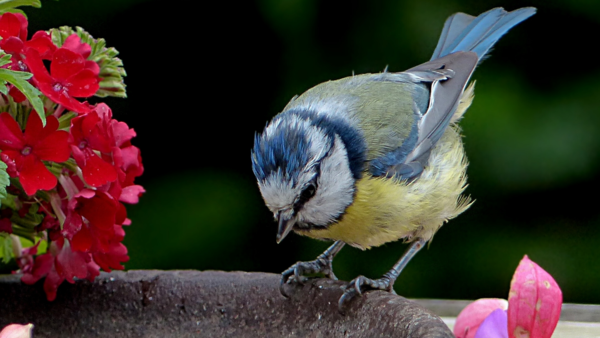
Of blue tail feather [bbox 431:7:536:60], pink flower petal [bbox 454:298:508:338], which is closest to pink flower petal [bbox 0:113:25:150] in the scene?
pink flower petal [bbox 454:298:508:338]

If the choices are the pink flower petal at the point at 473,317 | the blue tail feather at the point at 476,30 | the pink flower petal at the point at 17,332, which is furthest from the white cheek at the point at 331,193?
the blue tail feather at the point at 476,30

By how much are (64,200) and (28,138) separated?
13cm

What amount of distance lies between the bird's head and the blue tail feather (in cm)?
81

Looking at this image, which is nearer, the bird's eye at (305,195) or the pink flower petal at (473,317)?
the pink flower petal at (473,317)

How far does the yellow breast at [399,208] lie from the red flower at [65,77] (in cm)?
55

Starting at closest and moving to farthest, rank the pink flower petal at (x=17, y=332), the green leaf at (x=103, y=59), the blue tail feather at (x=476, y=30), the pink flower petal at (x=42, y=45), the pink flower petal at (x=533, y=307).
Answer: the pink flower petal at (x=17, y=332) < the pink flower petal at (x=533, y=307) < the pink flower petal at (x=42, y=45) < the green leaf at (x=103, y=59) < the blue tail feather at (x=476, y=30)

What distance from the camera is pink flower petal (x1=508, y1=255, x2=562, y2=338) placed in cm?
96

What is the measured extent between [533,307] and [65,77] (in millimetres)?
702

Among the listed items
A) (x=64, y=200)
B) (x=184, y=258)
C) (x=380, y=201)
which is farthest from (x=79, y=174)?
(x=184, y=258)

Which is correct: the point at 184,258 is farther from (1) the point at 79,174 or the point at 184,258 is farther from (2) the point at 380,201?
(1) the point at 79,174

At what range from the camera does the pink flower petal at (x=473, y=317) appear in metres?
1.19

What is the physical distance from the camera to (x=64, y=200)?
112 cm

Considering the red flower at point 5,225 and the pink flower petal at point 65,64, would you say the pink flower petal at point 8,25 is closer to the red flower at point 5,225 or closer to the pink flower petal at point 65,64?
the pink flower petal at point 65,64

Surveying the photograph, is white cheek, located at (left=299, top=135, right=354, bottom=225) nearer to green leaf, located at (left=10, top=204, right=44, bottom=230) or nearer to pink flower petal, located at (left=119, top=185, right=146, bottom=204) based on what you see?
pink flower petal, located at (left=119, top=185, right=146, bottom=204)
